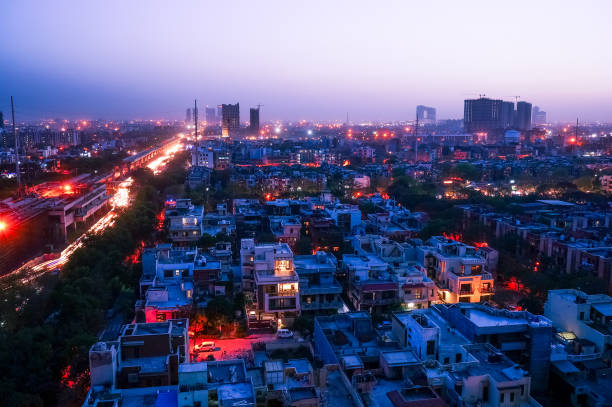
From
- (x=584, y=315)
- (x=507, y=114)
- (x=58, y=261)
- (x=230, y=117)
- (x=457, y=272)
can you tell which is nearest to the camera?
(x=584, y=315)

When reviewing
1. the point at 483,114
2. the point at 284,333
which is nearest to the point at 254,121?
the point at 483,114

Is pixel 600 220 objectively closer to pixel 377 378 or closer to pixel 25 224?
pixel 377 378

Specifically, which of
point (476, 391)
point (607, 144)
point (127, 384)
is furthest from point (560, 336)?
point (607, 144)

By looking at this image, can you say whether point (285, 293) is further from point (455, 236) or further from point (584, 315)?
point (455, 236)

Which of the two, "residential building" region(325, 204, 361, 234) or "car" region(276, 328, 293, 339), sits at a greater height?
"residential building" region(325, 204, 361, 234)

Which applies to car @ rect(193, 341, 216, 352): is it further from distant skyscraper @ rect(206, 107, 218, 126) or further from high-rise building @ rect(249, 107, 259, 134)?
distant skyscraper @ rect(206, 107, 218, 126)

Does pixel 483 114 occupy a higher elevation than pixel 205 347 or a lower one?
higher

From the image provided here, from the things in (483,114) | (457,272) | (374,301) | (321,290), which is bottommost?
(374,301)

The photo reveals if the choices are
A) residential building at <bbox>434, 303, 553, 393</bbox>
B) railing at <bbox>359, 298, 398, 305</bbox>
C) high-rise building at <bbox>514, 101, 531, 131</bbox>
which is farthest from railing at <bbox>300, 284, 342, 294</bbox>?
high-rise building at <bbox>514, 101, 531, 131</bbox>
